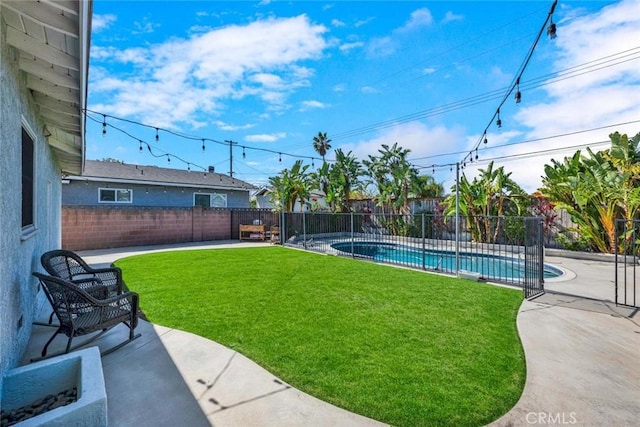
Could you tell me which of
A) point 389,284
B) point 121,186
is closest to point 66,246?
point 121,186

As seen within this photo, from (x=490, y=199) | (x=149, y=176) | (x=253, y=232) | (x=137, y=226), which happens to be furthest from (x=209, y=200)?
(x=490, y=199)

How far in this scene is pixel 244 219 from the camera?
1867 cm

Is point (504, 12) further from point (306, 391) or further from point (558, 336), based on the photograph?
point (306, 391)

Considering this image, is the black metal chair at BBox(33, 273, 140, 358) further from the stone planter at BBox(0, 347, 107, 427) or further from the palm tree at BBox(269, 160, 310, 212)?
the palm tree at BBox(269, 160, 310, 212)

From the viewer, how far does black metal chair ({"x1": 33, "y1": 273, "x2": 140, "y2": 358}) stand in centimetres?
348

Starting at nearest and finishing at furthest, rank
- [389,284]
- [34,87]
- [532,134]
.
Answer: [34,87]
[389,284]
[532,134]

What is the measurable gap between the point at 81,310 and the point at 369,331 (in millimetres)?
3766

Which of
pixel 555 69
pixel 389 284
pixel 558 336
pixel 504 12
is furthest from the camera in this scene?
pixel 555 69

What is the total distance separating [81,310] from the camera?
3818mm

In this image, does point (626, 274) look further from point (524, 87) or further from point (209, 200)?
point (209, 200)

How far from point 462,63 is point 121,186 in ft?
57.8

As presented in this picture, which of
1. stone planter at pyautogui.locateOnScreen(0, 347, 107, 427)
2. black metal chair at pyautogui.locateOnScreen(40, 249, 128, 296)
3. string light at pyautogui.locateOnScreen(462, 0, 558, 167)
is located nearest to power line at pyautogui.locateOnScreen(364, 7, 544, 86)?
string light at pyautogui.locateOnScreen(462, 0, 558, 167)

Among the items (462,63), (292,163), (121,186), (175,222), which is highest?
(462,63)

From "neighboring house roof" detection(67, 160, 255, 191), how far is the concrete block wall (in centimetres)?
225
